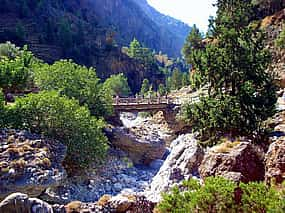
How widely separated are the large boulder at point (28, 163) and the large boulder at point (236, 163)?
1156 centimetres

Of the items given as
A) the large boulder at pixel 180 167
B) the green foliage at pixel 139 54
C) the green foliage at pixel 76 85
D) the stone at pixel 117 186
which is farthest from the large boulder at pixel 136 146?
the green foliage at pixel 139 54

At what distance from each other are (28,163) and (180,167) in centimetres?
900

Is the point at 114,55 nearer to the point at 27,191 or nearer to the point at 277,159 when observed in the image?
the point at 27,191

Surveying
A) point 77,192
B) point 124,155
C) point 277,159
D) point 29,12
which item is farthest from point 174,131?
point 29,12

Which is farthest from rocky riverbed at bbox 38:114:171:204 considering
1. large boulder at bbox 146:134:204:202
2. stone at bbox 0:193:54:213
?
stone at bbox 0:193:54:213

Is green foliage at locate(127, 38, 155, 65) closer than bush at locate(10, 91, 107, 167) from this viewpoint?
No

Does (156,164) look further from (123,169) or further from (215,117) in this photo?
(215,117)

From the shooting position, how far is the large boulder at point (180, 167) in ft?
74.9

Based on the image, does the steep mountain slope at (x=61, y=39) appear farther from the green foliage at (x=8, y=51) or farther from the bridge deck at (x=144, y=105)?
the bridge deck at (x=144, y=105)

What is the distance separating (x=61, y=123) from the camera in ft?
93.4

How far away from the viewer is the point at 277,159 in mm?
13234

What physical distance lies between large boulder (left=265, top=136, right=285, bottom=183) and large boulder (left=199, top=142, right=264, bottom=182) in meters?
0.81

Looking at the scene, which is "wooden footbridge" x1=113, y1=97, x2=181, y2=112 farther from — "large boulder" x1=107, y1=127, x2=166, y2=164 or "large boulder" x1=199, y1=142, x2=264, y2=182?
"large boulder" x1=199, y1=142, x2=264, y2=182

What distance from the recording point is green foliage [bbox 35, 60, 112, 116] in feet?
125
